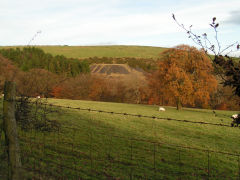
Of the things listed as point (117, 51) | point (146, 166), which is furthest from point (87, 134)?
point (117, 51)

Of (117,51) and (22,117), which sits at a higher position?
(117,51)

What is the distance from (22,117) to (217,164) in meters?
6.09

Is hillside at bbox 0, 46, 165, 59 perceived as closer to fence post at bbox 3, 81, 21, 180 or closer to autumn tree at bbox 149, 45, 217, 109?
autumn tree at bbox 149, 45, 217, 109

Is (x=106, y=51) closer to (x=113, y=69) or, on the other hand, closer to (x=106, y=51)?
(x=106, y=51)

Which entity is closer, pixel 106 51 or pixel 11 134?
pixel 11 134

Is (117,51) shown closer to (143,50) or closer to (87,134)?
(143,50)

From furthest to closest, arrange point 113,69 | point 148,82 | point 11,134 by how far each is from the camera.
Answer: point 113,69 < point 148,82 < point 11,134

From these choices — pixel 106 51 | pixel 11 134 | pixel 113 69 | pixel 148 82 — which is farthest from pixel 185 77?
pixel 106 51

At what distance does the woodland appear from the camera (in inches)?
263

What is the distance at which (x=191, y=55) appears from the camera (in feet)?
105

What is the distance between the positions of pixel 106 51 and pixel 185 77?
120 meters

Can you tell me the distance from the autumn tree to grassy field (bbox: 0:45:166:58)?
99790mm

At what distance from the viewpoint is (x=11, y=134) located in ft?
12.7

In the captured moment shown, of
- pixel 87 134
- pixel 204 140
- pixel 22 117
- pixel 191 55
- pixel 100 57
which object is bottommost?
pixel 204 140
